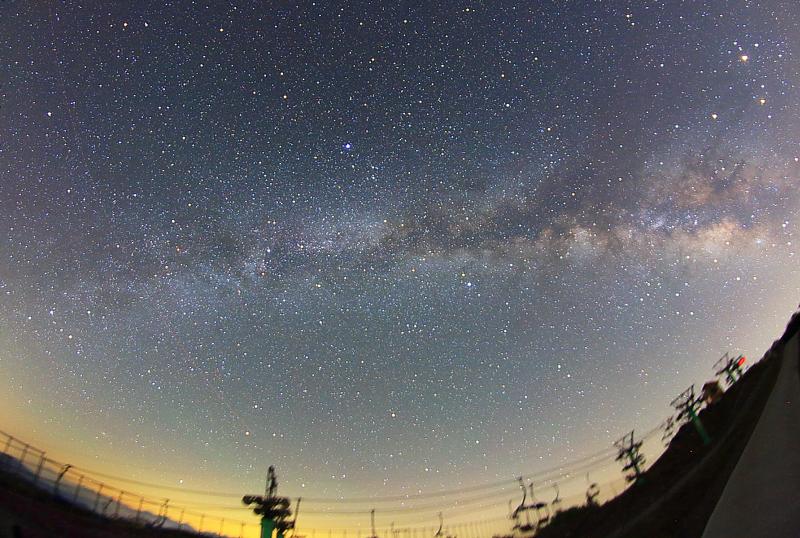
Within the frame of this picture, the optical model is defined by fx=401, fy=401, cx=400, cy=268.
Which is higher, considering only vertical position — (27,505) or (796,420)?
(27,505)

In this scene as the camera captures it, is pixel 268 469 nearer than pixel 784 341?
No

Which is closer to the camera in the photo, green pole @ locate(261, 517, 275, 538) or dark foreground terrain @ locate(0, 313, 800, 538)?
dark foreground terrain @ locate(0, 313, 800, 538)

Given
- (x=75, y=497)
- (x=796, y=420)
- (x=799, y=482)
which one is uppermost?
(x=75, y=497)

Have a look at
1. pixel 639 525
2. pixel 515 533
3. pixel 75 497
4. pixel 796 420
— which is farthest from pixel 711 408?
pixel 75 497

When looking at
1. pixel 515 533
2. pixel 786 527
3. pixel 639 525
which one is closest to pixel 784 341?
pixel 786 527

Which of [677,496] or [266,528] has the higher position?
[266,528]

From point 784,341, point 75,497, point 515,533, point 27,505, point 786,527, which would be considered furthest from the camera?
point 515,533

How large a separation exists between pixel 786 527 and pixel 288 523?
1612 inches

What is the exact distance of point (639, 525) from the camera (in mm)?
15008

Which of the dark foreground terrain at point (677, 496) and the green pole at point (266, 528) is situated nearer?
the dark foreground terrain at point (677, 496)

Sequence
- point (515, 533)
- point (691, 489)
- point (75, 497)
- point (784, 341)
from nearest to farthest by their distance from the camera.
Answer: point (784, 341) < point (691, 489) < point (75, 497) < point (515, 533)

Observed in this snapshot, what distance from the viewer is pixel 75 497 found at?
1214 inches

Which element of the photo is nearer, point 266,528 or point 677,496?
point 677,496

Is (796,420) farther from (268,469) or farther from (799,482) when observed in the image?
(268,469)
